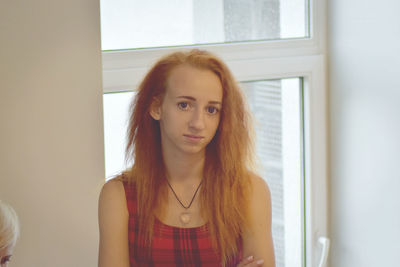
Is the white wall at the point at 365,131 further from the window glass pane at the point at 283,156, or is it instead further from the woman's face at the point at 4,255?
the woman's face at the point at 4,255

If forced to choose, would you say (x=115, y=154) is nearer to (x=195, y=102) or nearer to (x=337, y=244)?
(x=195, y=102)

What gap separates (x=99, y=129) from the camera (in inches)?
69.4

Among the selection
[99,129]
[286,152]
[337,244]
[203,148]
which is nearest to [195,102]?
[203,148]

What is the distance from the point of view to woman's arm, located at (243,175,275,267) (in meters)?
1.59

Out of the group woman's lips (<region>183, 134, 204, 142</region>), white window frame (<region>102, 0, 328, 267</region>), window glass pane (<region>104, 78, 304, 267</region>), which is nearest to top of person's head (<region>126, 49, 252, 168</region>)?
woman's lips (<region>183, 134, 204, 142</region>)

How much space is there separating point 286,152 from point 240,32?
489 mm

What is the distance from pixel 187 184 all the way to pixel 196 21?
2.41 ft

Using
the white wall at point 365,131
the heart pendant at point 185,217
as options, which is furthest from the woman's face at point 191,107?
the white wall at point 365,131

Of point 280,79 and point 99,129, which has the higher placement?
point 280,79

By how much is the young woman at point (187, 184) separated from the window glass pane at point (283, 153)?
71 cm

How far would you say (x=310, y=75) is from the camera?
237 cm

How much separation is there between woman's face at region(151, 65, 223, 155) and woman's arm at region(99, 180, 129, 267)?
21cm

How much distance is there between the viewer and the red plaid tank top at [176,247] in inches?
62.7

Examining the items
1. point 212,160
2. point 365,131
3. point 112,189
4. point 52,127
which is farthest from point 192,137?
point 365,131
